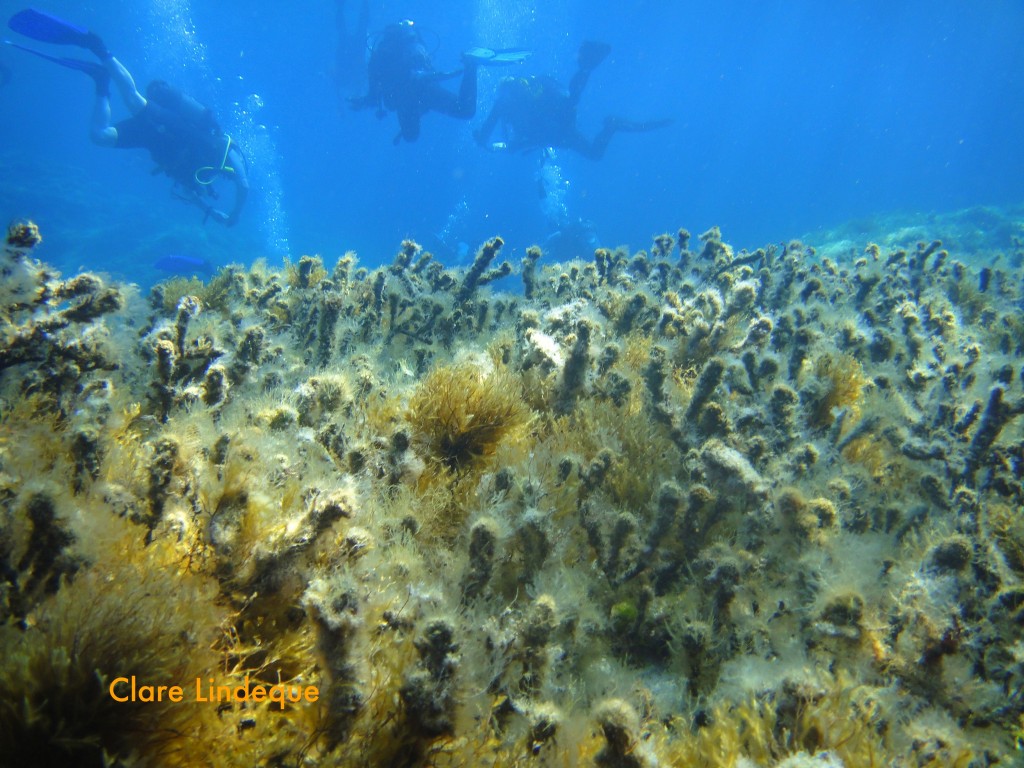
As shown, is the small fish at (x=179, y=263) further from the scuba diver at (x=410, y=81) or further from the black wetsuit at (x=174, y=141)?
the scuba diver at (x=410, y=81)

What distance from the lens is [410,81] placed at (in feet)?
66.7

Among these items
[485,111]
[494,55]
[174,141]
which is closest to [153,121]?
[174,141]

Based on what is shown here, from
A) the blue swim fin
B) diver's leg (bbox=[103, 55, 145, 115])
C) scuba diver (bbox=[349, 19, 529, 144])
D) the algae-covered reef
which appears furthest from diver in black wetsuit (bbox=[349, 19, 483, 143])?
the algae-covered reef

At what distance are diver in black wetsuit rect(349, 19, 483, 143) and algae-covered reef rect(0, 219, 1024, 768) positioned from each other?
19897 mm

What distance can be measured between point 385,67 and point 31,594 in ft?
80.2

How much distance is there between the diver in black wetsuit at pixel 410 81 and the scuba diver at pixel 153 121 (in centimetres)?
700

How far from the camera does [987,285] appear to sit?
8.51 m

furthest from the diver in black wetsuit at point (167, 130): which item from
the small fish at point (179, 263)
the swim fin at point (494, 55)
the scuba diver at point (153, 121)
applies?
the swim fin at point (494, 55)

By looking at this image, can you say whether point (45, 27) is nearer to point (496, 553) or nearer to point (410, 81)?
point (410, 81)

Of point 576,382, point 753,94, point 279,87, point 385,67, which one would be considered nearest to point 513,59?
point 385,67

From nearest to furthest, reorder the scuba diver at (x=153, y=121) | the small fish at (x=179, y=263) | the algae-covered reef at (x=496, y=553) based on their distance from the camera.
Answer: the algae-covered reef at (x=496, y=553) → the scuba diver at (x=153, y=121) → the small fish at (x=179, y=263)

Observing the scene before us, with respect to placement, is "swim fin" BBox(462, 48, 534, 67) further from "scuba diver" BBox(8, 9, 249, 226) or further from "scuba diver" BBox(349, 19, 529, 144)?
"scuba diver" BBox(8, 9, 249, 226)

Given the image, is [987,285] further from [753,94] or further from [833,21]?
[753,94]

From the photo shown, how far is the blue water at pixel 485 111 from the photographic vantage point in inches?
1585
